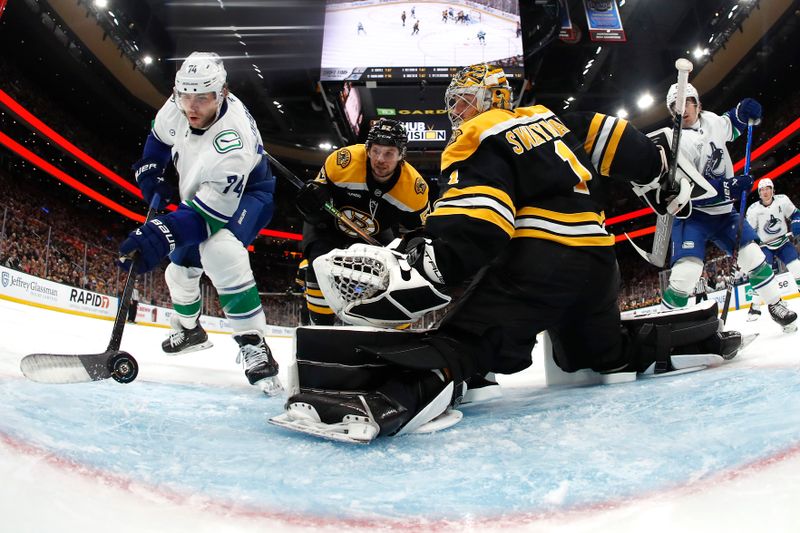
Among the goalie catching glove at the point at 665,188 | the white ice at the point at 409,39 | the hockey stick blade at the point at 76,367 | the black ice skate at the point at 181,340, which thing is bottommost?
the hockey stick blade at the point at 76,367

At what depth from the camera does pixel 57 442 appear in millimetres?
956

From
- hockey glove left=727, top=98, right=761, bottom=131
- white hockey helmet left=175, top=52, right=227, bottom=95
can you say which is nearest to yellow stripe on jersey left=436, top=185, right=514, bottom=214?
white hockey helmet left=175, top=52, right=227, bottom=95

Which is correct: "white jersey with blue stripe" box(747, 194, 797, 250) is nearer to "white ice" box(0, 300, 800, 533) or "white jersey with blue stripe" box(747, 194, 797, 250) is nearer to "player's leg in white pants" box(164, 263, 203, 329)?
"white ice" box(0, 300, 800, 533)

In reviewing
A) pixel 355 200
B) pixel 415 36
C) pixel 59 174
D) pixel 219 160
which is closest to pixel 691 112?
pixel 355 200

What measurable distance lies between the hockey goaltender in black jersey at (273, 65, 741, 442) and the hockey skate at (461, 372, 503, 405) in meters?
0.21

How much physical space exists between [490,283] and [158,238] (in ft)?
3.66

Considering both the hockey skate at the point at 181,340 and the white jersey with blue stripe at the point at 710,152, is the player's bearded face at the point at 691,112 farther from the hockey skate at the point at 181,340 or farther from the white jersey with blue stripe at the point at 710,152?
the hockey skate at the point at 181,340

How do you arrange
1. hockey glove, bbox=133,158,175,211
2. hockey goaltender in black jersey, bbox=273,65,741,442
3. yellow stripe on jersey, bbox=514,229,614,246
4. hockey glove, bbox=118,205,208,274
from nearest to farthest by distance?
hockey goaltender in black jersey, bbox=273,65,741,442
yellow stripe on jersey, bbox=514,229,614,246
hockey glove, bbox=118,205,208,274
hockey glove, bbox=133,158,175,211

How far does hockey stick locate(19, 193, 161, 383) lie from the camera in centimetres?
138

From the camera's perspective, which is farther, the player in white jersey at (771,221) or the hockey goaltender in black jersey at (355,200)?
the player in white jersey at (771,221)

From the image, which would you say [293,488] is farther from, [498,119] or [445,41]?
[445,41]

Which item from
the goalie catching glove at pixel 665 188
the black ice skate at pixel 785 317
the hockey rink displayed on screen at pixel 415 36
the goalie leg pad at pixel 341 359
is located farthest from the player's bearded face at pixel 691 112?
the hockey rink displayed on screen at pixel 415 36

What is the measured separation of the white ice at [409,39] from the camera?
8.95m

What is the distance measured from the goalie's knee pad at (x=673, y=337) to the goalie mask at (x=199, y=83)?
182cm
